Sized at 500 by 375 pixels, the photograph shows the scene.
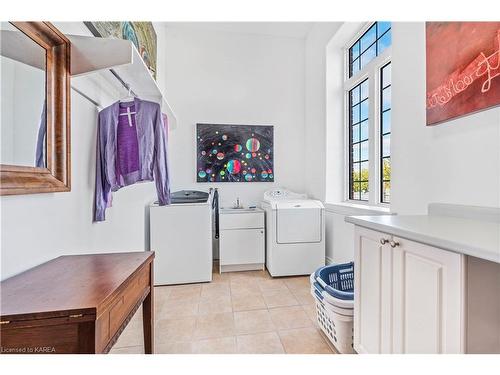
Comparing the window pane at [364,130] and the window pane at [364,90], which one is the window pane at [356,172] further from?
the window pane at [364,90]

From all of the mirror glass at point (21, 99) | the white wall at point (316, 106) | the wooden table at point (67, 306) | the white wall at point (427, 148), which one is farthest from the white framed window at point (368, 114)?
the mirror glass at point (21, 99)

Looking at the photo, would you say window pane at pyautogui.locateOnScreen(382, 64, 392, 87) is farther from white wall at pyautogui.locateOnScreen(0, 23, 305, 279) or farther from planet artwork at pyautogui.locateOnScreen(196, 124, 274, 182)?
planet artwork at pyautogui.locateOnScreen(196, 124, 274, 182)

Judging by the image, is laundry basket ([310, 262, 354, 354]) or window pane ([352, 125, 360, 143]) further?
window pane ([352, 125, 360, 143])

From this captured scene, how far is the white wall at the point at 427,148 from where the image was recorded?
118 cm

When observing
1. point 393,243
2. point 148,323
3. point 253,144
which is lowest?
point 148,323

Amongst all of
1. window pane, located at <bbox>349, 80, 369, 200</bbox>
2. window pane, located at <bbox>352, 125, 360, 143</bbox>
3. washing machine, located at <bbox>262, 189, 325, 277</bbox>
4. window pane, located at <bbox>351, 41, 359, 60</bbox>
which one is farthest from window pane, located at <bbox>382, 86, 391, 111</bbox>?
washing machine, located at <bbox>262, 189, 325, 277</bbox>

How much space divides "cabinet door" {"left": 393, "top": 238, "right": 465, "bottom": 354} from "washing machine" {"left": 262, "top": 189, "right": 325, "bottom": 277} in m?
1.71

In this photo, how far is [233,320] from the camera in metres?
1.90

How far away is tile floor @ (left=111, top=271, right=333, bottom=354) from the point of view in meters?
1.59

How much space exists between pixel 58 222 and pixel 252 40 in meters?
3.49

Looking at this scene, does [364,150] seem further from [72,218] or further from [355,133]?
[72,218]

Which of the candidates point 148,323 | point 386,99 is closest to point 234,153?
point 386,99

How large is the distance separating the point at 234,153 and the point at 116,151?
1.97 meters

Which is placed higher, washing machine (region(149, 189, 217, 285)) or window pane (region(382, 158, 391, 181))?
window pane (region(382, 158, 391, 181))
